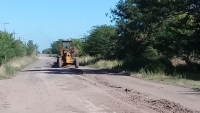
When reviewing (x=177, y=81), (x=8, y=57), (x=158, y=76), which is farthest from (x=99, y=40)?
(x=177, y=81)

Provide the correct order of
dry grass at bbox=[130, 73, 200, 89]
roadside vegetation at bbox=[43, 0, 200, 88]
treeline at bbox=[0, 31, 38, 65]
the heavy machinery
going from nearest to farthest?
1. dry grass at bbox=[130, 73, 200, 89]
2. roadside vegetation at bbox=[43, 0, 200, 88]
3. treeline at bbox=[0, 31, 38, 65]
4. the heavy machinery

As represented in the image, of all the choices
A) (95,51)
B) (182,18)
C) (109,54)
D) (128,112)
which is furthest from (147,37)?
(128,112)

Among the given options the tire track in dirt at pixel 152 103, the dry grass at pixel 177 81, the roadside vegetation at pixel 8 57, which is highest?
the roadside vegetation at pixel 8 57

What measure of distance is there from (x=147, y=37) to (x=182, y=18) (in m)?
11.1

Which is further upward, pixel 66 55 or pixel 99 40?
pixel 99 40

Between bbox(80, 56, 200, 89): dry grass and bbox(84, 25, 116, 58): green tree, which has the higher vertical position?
bbox(84, 25, 116, 58): green tree

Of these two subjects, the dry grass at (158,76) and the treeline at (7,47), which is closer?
the dry grass at (158,76)

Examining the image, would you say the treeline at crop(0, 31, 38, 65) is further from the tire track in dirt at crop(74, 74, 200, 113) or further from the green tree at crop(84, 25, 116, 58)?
the tire track in dirt at crop(74, 74, 200, 113)

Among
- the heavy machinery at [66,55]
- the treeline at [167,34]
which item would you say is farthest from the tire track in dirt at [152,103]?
the heavy machinery at [66,55]

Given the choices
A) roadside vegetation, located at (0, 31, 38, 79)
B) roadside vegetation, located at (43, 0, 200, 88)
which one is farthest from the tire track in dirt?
roadside vegetation, located at (0, 31, 38, 79)

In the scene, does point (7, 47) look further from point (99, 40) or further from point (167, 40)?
point (99, 40)

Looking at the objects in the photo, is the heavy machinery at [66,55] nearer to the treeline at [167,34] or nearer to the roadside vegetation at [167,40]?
the roadside vegetation at [167,40]

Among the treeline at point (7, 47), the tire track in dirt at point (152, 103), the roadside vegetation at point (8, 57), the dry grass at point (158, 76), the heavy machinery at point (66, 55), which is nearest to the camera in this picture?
the tire track in dirt at point (152, 103)

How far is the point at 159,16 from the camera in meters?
33.4
